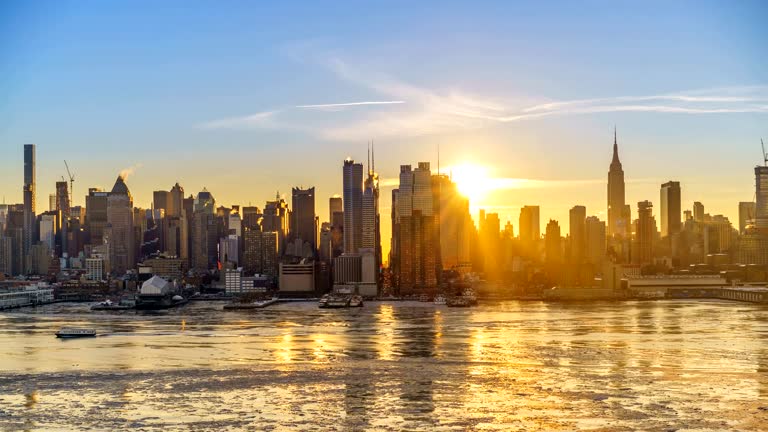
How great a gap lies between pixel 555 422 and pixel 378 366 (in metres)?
18.7

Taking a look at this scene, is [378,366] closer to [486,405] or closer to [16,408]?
[486,405]

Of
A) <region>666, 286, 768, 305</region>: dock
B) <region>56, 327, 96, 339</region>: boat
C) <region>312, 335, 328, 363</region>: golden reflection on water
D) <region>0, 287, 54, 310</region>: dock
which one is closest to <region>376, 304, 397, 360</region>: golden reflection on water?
<region>312, 335, 328, 363</region>: golden reflection on water

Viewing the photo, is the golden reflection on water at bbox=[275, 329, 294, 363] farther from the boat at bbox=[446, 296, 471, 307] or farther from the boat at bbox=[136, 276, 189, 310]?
the boat at bbox=[136, 276, 189, 310]

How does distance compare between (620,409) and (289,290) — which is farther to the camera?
(289,290)

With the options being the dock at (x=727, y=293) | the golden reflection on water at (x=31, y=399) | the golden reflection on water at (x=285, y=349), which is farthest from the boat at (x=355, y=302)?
the golden reflection on water at (x=31, y=399)

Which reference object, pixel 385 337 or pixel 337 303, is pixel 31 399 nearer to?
pixel 385 337

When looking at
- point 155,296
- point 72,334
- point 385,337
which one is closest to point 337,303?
point 155,296

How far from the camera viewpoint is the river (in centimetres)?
3684

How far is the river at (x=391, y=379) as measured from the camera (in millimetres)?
36844

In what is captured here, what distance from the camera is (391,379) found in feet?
157

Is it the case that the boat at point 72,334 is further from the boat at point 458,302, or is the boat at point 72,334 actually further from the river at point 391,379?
the boat at point 458,302

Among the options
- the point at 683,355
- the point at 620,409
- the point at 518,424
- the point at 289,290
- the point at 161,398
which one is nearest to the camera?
the point at 518,424

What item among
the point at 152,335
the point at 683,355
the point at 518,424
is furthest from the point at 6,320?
the point at 518,424

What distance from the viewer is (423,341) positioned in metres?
71.2
